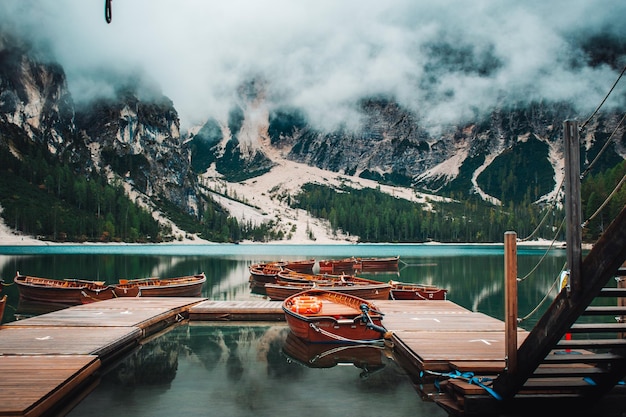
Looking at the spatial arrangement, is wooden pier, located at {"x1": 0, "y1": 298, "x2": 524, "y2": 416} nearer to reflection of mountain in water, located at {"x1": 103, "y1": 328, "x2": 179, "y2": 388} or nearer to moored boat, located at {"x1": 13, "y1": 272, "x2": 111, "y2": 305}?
reflection of mountain in water, located at {"x1": 103, "y1": 328, "x2": 179, "y2": 388}

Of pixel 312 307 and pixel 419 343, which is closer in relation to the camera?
pixel 419 343

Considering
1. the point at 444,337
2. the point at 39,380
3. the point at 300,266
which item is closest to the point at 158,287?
the point at 444,337

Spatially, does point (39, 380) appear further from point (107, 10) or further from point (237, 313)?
point (237, 313)

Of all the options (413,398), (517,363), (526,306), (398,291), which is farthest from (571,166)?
(526,306)

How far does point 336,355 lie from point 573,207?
1349 cm

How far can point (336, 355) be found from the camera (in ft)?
67.9

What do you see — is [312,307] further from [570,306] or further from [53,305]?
[53,305]

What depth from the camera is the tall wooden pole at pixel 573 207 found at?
880 cm

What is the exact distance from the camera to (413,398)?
15.2 metres

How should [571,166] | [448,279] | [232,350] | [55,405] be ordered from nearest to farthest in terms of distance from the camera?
1. [571,166]
2. [55,405]
3. [232,350]
4. [448,279]

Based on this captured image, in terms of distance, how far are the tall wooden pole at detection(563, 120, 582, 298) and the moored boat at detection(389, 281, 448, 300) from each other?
1082 inches

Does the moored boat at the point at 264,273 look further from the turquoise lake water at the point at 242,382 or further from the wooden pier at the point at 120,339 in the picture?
the turquoise lake water at the point at 242,382

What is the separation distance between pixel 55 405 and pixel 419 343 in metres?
12.0

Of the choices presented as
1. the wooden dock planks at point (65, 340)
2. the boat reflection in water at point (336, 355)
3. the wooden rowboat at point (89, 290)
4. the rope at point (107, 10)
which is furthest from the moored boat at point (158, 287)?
the rope at point (107, 10)
